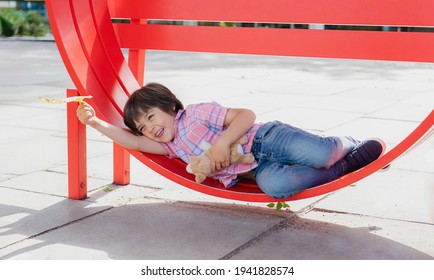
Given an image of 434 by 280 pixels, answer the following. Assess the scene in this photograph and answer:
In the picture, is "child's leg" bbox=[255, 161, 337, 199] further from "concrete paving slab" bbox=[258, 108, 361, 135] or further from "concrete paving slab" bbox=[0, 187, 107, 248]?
"concrete paving slab" bbox=[258, 108, 361, 135]

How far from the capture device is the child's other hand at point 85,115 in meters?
3.51

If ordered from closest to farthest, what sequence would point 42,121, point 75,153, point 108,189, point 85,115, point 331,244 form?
point 331,244 < point 85,115 < point 75,153 < point 108,189 < point 42,121

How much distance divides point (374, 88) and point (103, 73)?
19.8ft

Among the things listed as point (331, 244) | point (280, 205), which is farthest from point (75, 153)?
point (331, 244)

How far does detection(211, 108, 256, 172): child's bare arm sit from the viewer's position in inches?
131

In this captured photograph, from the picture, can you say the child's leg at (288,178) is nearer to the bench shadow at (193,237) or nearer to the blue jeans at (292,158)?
the blue jeans at (292,158)

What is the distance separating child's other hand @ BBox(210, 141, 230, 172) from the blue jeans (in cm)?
19

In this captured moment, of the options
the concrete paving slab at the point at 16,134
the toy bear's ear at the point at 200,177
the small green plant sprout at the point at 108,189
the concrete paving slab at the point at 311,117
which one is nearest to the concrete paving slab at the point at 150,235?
the toy bear's ear at the point at 200,177

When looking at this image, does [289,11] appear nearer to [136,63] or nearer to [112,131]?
[136,63]

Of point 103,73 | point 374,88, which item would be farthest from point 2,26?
point 103,73

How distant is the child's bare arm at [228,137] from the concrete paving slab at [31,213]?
79cm

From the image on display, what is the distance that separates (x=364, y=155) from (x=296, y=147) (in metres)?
0.35

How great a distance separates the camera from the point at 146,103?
11.4 ft

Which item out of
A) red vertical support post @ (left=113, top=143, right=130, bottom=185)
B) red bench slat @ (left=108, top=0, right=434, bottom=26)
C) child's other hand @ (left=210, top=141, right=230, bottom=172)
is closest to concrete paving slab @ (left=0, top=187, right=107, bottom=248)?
red vertical support post @ (left=113, top=143, right=130, bottom=185)
